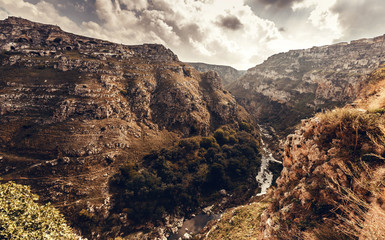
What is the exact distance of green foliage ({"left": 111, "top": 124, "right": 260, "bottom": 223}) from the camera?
35.2 m

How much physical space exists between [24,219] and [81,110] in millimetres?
48349

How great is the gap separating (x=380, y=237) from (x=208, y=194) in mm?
43977

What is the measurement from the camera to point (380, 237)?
157 inches

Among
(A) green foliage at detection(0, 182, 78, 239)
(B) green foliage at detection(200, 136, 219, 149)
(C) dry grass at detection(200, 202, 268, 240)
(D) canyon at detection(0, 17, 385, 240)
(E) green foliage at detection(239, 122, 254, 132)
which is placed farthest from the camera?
(E) green foliage at detection(239, 122, 254, 132)

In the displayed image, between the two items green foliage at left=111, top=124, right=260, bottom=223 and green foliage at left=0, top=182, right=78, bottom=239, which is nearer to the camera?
green foliage at left=0, top=182, right=78, bottom=239

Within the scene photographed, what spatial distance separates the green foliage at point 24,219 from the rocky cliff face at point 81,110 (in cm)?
2670

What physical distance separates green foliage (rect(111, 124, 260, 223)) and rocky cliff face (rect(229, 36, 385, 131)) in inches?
2191

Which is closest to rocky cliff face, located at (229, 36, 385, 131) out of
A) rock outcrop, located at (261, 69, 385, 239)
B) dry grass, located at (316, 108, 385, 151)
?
rock outcrop, located at (261, 69, 385, 239)

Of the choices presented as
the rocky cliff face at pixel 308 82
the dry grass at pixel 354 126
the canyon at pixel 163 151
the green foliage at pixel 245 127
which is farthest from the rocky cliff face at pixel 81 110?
the rocky cliff face at pixel 308 82

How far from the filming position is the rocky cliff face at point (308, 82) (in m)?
89.0

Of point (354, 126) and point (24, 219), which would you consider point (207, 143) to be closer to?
point (354, 126)

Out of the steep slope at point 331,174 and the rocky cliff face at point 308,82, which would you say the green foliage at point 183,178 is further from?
the rocky cliff face at point 308,82

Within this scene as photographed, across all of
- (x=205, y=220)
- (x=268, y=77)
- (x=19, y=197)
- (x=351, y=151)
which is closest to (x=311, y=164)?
(x=351, y=151)

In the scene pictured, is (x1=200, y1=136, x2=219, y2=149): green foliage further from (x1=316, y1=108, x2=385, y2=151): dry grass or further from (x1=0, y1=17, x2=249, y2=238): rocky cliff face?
(x1=316, y1=108, x2=385, y2=151): dry grass
